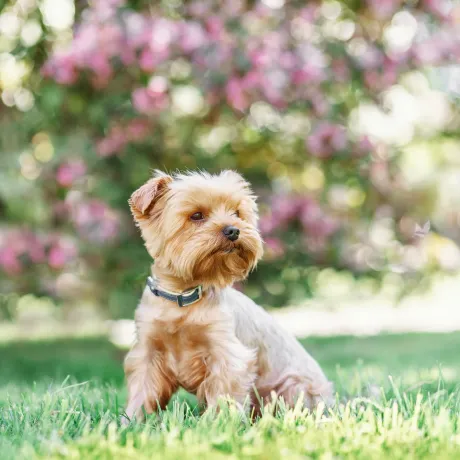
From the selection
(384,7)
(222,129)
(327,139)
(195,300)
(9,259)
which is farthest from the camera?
(222,129)

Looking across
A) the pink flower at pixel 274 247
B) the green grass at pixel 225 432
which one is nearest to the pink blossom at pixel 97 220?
the pink flower at pixel 274 247

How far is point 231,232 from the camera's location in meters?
3.88

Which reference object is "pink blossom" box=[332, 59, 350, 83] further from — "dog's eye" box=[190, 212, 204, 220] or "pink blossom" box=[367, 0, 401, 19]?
"dog's eye" box=[190, 212, 204, 220]

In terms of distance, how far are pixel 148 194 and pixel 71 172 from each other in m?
3.39

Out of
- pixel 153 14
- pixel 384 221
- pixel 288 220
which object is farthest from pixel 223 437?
pixel 384 221

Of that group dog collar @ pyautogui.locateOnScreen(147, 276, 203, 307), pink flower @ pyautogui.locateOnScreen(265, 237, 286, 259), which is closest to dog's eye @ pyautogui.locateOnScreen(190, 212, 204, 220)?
dog collar @ pyautogui.locateOnScreen(147, 276, 203, 307)

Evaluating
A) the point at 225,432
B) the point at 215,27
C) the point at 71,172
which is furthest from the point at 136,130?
the point at 225,432

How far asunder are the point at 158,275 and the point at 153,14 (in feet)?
13.9

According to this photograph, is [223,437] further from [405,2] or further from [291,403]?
[405,2]

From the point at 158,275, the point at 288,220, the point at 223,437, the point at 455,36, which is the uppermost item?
the point at 455,36

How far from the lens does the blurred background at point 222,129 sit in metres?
7.02

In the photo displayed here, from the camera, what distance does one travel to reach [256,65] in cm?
689

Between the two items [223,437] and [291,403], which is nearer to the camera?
[223,437]

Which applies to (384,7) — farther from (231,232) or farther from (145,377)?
(145,377)
